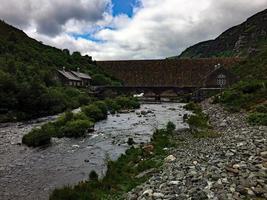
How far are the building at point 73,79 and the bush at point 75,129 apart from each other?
62033 millimetres

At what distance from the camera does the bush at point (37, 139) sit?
29.9 metres

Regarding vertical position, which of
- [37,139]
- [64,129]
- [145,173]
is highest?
[145,173]

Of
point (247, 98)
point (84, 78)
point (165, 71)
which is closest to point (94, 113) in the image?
point (247, 98)

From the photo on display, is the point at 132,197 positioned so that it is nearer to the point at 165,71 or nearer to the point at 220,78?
the point at 220,78

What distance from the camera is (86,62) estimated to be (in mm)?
149750

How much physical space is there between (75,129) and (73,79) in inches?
2701

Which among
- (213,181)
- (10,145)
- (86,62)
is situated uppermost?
(86,62)

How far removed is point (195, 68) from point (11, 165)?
4858 inches

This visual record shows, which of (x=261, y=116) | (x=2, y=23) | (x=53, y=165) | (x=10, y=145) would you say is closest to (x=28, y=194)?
(x=53, y=165)

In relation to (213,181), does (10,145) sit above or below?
below

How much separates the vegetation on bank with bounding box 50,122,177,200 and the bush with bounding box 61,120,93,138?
38.6ft

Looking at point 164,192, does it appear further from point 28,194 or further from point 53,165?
point 53,165

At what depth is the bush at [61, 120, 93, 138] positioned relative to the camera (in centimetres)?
3466

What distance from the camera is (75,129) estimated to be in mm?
35031
